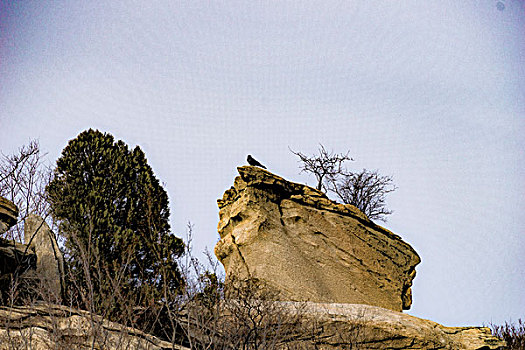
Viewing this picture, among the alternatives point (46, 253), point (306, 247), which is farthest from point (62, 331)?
point (306, 247)

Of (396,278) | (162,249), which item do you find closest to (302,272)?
→ (396,278)

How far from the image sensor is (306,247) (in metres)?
13.7

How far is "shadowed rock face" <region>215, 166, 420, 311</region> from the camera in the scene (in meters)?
12.8

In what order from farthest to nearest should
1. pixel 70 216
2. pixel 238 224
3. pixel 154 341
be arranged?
1. pixel 238 224
2. pixel 70 216
3. pixel 154 341

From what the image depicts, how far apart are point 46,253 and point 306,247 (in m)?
6.60

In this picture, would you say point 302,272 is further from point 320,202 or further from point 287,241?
point 320,202

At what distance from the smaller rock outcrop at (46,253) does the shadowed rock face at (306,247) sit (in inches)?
172

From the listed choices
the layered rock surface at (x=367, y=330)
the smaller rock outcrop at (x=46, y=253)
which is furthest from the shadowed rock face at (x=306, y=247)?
the smaller rock outcrop at (x=46, y=253)

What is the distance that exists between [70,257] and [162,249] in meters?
1.89

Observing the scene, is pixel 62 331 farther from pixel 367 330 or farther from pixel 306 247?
pixel 306 247

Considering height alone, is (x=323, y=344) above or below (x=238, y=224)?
below

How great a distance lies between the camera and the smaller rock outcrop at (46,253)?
9.54 metres

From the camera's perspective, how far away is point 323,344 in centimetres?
1054

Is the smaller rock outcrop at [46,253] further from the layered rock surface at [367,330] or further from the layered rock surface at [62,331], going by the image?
the layered rock surface at [367,330]
